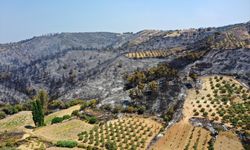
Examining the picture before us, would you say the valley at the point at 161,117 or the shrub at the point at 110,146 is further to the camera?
the valley at the point at 161,117

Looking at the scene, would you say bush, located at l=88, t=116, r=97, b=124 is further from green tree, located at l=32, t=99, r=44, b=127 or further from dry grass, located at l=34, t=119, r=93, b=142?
green tree, located at l=32, t=99, r=44, b=127

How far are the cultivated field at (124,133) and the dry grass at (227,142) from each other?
10610mm

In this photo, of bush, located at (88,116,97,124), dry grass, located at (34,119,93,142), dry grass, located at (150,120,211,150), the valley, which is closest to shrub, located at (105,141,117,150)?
the valley

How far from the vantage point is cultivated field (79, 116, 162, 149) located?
57344 millimetres

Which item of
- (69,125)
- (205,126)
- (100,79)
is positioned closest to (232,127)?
(205,126)

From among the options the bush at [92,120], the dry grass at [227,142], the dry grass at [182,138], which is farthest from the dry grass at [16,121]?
the dry grass at [227,142]

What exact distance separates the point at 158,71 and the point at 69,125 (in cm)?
4073

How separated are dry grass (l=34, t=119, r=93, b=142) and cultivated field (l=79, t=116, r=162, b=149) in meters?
2.05

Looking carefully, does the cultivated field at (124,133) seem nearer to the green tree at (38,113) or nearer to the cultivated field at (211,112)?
the cultivated field at (211,112)

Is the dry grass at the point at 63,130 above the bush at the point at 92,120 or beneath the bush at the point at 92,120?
beneath

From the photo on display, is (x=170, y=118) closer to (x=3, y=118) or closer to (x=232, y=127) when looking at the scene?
(x=232, y=127)

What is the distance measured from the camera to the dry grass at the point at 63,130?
2413 inches

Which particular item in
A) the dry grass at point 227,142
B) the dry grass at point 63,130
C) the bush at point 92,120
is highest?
the bush at point 92,120

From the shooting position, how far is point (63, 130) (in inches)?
2547
